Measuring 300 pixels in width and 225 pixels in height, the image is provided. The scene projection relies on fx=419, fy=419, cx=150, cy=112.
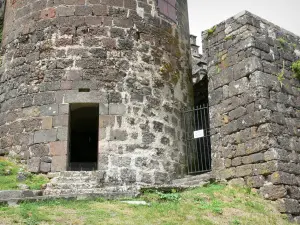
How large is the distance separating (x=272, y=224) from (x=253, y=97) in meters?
2.54

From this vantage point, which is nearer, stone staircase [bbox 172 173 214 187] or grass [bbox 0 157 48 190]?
grass [bbox 0 157 48 190]

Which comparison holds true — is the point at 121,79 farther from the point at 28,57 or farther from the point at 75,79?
the point at 28,57

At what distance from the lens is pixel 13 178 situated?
8.21m

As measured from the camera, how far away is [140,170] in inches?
346

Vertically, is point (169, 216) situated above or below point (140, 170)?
below

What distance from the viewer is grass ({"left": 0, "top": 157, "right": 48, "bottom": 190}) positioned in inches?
312

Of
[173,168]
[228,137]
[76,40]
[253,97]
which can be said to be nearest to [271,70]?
[253,97]

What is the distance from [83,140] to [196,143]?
16.7 feet

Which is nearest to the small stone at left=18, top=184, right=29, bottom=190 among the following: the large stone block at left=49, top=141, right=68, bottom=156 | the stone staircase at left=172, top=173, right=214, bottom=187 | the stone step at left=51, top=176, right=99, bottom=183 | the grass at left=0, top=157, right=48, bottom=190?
the grass at left=0, top=157, right=48, bottom=190

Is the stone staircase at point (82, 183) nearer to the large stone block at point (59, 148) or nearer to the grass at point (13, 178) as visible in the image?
the grass at point (13, 178)

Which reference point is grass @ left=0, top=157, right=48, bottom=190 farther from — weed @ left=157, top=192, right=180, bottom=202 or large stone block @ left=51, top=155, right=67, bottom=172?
weed @ left=157, top=192, right=180, bottom=202

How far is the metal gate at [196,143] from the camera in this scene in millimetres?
10070

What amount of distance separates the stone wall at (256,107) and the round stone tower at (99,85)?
1.18 m

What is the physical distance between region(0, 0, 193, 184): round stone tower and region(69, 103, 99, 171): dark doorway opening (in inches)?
81.1
